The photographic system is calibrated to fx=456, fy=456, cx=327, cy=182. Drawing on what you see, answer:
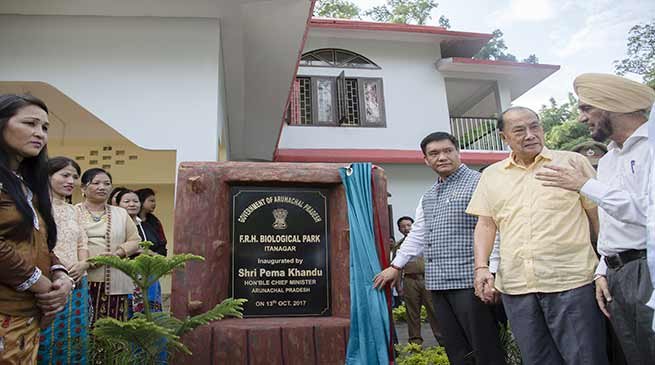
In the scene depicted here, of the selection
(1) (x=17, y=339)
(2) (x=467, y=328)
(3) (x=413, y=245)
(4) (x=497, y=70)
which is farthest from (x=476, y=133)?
(1) (x=17, y=339)

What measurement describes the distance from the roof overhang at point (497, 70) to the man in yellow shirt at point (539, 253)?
811 centimetres

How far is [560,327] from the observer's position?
201cm

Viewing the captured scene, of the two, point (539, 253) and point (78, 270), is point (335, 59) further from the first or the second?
point (539, 253)

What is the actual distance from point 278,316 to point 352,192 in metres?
0.92

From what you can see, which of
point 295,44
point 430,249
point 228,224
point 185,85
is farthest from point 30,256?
point 295,44

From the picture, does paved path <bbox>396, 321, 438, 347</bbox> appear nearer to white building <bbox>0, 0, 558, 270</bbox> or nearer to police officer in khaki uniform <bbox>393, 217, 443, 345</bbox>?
police officer in khaki uniform <bbox>393, 217, 443, 345</bbox>

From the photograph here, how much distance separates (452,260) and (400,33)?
8148 mm

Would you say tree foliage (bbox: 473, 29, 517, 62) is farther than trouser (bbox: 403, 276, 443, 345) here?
Yes

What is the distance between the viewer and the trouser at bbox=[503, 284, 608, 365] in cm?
196

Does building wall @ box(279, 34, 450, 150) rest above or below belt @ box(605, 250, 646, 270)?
above

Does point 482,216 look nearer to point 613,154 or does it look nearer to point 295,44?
point 613,154

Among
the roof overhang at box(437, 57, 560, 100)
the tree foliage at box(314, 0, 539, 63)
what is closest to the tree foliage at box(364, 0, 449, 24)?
the tree foliage at box(314, 0, 539, 63)

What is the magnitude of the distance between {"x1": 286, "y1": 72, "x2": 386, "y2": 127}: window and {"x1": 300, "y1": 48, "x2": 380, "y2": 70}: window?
36cm

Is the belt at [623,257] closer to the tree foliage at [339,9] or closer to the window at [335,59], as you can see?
the window at [335,59]
